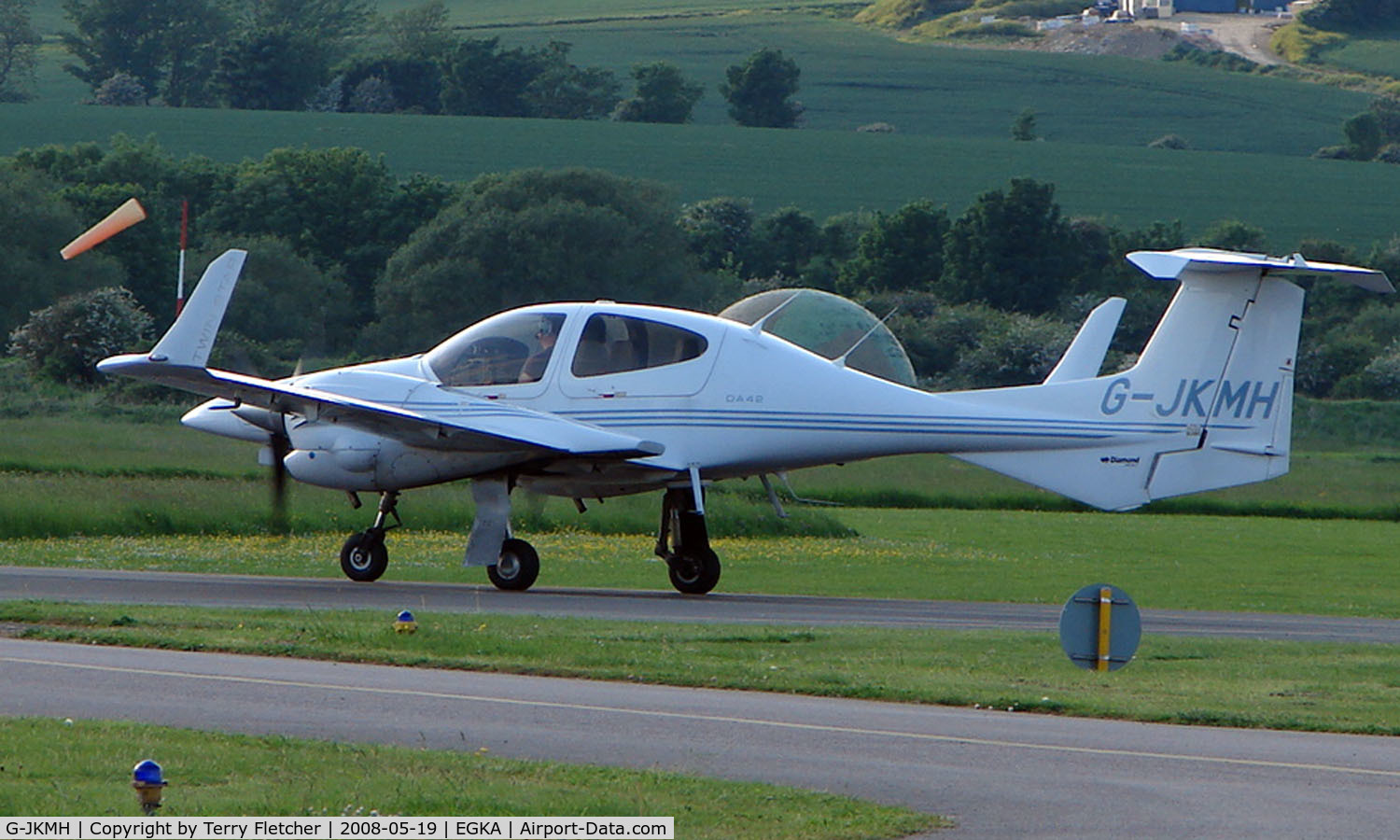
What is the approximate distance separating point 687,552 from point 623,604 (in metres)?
2.03

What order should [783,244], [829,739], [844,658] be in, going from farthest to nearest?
[783,244]
[844,658]
[829,739]

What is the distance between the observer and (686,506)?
21.6 m

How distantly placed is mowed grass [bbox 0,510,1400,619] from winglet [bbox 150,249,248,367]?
507 cm

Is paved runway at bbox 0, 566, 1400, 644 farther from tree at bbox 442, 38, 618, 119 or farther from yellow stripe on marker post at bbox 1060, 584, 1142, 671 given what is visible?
tree at bbox 442, 38, 618, 119

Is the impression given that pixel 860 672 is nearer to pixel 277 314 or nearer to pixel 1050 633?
pixel 1050 633

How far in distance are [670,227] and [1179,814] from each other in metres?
64.8

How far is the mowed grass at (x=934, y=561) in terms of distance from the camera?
2416 cm

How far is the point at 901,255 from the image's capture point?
292 ft

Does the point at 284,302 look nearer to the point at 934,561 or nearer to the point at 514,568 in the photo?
the point at 934,561

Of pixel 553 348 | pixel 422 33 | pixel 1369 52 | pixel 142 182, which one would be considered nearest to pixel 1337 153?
pixel 1369 52

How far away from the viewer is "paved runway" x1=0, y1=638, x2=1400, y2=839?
30.0 ft

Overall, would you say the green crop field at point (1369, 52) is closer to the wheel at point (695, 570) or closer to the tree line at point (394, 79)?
the tree line at point (394, 79)

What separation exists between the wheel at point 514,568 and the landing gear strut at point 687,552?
154 cm

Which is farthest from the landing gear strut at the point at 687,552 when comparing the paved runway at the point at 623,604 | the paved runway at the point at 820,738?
the paved runway at the point at 820,738
